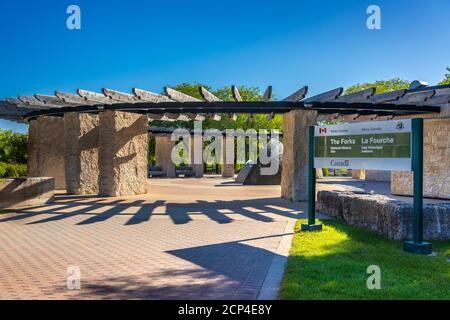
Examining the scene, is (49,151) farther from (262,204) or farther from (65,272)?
(65,272)

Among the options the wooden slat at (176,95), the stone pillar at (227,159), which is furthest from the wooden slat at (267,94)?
the stone pillar at (227,159)

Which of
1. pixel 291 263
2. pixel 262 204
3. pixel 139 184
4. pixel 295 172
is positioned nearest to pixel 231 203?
pixel 262 204

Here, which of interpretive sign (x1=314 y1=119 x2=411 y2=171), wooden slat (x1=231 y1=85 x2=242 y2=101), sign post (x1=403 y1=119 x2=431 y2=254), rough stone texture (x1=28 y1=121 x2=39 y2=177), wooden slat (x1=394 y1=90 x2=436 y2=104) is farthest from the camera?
rough stone texture (x1=28 y1=121 x2=39 y2=177)

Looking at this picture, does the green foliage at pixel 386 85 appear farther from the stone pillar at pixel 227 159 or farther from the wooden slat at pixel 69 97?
the wooden slat at pixel 69 97

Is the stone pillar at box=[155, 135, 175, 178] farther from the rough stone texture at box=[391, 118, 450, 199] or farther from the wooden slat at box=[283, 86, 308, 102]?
the rough stone texture at box=[391, 118, 450, 199]

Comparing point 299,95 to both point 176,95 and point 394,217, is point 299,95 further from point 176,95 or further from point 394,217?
point 394,217

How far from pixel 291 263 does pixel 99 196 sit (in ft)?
36.2

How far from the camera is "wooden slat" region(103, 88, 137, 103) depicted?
11.7 metres

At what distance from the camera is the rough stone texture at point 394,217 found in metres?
7.72

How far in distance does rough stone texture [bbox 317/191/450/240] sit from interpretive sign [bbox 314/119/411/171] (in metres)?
1.06

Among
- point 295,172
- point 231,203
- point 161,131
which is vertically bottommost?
point 231,203

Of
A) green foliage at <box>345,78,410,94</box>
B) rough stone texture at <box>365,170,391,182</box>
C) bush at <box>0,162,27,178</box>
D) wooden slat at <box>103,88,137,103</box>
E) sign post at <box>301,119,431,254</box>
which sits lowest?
rough stone texture at <box>365,170,391,182</box>
